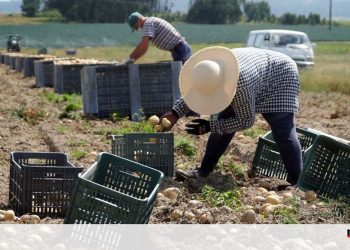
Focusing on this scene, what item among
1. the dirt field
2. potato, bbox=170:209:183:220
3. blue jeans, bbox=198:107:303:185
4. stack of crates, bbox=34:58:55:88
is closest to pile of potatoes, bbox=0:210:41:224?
the dirt field

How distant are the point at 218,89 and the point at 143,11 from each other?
221 ft

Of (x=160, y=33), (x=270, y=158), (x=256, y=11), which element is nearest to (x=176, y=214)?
(x=270, y=158)

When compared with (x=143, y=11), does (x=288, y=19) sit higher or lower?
lower

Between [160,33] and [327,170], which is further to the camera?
[160,33]

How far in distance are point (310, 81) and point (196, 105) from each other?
12766mm

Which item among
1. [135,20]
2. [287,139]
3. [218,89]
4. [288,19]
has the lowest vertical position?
[288,19]

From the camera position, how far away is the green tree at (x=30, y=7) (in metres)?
78.3

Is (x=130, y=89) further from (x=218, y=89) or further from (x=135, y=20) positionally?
(x=218, y=89)

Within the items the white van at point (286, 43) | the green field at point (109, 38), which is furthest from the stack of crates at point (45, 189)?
the green field at point (109, 38)

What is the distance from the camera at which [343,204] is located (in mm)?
5375

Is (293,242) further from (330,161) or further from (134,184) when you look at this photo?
(330,161)

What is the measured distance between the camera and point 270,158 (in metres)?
7.15

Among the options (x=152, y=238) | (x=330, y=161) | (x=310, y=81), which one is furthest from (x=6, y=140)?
(x=310, y=81)

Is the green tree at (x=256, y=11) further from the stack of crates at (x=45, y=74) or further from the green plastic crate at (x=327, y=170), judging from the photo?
the green plastic crate at (x=327, y=170)
